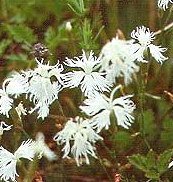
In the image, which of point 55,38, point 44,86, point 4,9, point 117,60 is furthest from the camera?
point 4,9

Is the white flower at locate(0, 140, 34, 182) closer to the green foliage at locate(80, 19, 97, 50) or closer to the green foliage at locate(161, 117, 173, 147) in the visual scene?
the green foliage at locate(80, 19, 97, 50)

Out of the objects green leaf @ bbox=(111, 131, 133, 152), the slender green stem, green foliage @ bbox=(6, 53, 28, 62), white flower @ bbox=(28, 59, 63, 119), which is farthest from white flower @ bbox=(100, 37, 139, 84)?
the slender green stem

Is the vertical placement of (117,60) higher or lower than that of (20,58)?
lower

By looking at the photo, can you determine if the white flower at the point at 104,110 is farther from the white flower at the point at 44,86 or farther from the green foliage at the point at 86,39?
the green foliage at the point at 86,39

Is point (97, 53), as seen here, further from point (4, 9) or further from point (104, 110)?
point (4, 9)

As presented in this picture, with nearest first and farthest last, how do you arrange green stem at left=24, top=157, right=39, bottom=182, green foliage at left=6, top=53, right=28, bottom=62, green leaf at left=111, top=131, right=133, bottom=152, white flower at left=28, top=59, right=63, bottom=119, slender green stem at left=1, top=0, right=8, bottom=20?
white flower at left=28, top=59, right=63, bottom=119 → green stem at left=24, top=157, right=39, bottom=182 → green leaf at left=111, top=131, right=133, bottom=152 → green foliage at left=6, top=53, right=28, bottom=62 → slender green stem at left=1, top=0, right=8, bottom=20

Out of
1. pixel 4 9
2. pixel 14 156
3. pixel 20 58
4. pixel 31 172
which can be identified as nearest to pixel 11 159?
pixel 14 156

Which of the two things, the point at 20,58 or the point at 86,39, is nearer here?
the point at 86,39

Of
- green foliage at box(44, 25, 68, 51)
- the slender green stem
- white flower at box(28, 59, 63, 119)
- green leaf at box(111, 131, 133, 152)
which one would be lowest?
green leaf at box(111, 131, 133, 152)

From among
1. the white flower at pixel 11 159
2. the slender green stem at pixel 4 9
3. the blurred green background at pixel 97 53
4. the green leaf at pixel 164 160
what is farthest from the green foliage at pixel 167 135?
the slender green stem at pixel 4 9

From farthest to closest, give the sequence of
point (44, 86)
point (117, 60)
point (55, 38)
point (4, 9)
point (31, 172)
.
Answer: point (4, 9) → point (55, 38) → point (31, 172) → point (44, 86) → point (117, 60)

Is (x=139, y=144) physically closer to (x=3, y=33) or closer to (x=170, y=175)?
(x=170, y=175)

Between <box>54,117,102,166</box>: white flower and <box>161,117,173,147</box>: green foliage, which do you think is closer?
<box>54,117,102,166</box>: white flower
